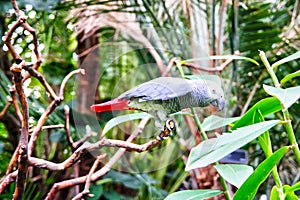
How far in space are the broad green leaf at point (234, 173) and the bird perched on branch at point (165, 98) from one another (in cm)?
13

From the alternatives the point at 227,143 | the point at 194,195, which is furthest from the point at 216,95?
the point at 194,195

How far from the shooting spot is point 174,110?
1.16ft

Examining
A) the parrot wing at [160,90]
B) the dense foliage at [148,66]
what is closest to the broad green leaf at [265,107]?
the dense foliage at [148,66]

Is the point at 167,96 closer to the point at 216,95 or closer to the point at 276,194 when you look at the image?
the point at 216,95

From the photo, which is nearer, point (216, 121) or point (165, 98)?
point (165, 98)

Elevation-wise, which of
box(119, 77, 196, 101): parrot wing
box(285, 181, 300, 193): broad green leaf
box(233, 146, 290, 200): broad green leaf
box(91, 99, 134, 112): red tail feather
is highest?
box(119, 77, 196, 101): parrot wing

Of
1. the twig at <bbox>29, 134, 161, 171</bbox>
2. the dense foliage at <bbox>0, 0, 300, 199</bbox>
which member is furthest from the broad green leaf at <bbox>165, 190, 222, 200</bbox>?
the twig at <bbox>29, 134, 161, 171</bbox>

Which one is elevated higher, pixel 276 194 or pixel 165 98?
pixel 165 98

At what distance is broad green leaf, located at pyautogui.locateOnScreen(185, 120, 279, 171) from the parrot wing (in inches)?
2.5

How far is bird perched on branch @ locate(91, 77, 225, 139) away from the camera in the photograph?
1.14 feet

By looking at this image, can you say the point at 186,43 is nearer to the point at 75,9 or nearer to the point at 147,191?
the point at 75,9

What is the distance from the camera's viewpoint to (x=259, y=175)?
0.39m

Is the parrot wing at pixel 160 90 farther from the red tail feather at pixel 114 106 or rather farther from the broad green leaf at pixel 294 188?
the broad green leaf at pixel 294 188

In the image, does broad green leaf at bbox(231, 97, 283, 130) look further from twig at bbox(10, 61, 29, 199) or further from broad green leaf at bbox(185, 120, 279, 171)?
twig at bbox(10, 61, 29, 199)
